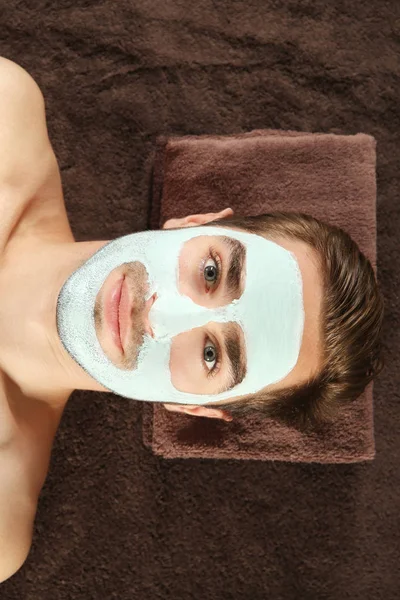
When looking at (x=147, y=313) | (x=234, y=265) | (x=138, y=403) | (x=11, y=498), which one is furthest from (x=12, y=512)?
(x=234, y=265)

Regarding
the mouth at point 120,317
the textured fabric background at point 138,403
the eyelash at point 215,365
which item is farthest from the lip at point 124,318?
the textured fabric background at point 138,403

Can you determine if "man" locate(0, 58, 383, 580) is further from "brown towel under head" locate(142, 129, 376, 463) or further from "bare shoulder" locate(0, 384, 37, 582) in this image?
"brown towel under head" locate(142, 129, 376, 463)

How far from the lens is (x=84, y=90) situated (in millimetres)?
1146

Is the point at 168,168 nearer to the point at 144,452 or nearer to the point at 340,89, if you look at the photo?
the point at 340,89

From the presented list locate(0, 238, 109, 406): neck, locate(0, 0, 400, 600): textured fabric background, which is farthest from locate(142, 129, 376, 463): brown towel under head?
locate(0, 238, 109, 406): neck

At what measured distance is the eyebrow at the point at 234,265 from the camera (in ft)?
2.35

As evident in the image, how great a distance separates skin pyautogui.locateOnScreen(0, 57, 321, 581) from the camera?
840 mm

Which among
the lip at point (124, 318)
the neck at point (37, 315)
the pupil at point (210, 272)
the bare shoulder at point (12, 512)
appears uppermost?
the pupil at point (210, 272)

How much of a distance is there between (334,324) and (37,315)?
447 millimetres

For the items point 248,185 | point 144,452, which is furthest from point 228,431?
point 248,185

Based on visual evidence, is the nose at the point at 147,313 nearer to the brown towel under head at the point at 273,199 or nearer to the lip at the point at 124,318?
the lip at the point at 124,318

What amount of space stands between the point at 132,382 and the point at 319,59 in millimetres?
864

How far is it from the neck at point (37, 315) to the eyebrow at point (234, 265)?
213mm

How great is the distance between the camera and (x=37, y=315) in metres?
0.83
